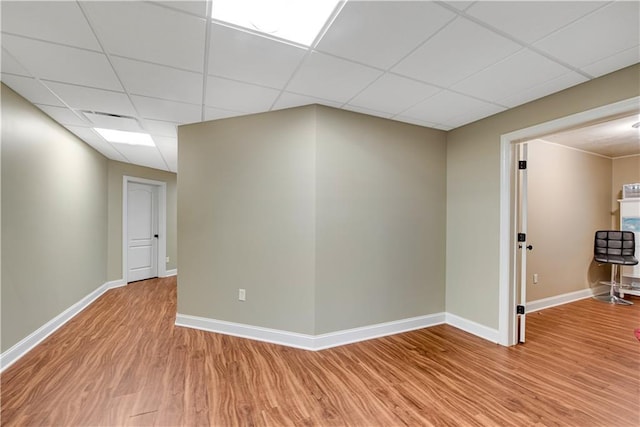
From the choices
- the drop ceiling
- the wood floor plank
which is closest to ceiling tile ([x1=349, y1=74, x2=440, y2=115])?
the drop ceiling

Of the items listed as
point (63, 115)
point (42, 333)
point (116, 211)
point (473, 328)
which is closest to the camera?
point (42, 333)

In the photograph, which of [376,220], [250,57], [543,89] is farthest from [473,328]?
[250,57]

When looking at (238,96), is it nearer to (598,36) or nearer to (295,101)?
(295,101)

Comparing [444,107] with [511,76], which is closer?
[511,76]

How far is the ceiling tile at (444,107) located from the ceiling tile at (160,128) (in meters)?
2.66

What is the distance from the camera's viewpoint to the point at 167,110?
9.18 ft

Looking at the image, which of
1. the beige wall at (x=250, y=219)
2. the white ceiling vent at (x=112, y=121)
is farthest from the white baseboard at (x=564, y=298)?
the white ceiling vent at (x=112, y=121)

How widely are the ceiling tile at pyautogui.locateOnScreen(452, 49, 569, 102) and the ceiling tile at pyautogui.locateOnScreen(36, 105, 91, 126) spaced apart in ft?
12.3

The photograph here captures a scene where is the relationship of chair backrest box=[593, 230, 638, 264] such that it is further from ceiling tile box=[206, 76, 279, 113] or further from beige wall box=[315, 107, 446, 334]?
ceiling tile box=[206, 76, 279, 113]

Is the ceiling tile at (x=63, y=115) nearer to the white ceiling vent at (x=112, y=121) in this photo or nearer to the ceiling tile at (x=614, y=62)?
the white ceiling vent at (x=112, y=121)

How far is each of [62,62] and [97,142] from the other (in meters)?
2.44

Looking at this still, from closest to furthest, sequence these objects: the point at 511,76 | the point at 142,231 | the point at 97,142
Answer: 1. the point at 511,76
2. the point at 97,142
3. the point at 142,231

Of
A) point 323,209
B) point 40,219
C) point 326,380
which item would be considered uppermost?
point 323,209

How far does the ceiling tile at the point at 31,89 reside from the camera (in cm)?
219
